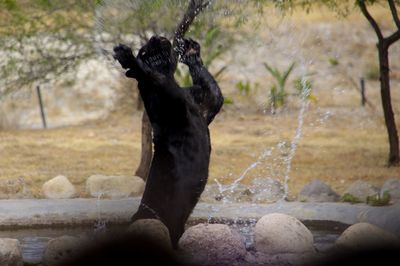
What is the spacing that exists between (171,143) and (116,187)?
11.1 feet

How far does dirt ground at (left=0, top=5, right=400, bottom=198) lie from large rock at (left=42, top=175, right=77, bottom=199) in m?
0.15

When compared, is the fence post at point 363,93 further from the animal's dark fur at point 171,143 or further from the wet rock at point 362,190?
the animal's dark fur at point 171,143

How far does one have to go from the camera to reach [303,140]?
45.1 feet

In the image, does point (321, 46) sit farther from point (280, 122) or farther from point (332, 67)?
point (280, 122)

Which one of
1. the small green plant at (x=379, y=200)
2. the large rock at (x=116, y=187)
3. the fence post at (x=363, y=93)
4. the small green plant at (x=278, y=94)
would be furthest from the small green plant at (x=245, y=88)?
the small green plant at (x=379, y=200)

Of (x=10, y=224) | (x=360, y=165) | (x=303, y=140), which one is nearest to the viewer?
(x=10, y=224)

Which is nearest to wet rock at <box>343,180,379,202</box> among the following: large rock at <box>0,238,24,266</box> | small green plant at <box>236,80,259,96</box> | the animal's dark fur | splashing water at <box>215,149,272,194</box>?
splashing water at <box>215,149,272,194</box>

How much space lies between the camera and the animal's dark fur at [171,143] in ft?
21.1

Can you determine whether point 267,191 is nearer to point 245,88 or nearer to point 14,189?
point 14,189

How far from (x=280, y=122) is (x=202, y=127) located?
825 centimetres

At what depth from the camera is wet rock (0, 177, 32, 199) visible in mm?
9884

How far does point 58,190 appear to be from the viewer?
990 centimetres

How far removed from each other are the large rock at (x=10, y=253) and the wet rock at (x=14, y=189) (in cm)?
316

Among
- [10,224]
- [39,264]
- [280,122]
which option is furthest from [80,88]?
[39,264]
